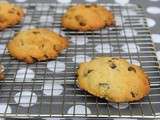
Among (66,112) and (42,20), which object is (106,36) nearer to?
(42,20)

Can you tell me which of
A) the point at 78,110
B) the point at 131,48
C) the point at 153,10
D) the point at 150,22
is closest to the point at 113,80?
the point at 78,110

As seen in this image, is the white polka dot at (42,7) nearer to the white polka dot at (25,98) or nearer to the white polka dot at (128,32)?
the white polka dot at (128,32)

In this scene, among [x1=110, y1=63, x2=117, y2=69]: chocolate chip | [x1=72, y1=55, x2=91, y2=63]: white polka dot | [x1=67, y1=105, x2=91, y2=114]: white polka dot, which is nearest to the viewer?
[x1=67, y1=105, x2=91, y2=114]: white polka dot

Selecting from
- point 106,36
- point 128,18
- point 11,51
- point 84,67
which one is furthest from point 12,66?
point 128,18

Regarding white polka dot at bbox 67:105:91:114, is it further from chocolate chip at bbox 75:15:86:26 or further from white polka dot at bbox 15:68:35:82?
chocolate chip at bbox 75:15:86:26

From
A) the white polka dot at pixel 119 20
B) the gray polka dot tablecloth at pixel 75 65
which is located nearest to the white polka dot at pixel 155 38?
the gray polka dot tablecloth at pixel 75 65

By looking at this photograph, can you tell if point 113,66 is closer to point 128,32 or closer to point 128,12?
point 128,32

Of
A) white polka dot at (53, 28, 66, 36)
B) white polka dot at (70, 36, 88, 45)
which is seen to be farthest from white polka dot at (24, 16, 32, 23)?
white polka dot at (70, 36, 88, 45)
